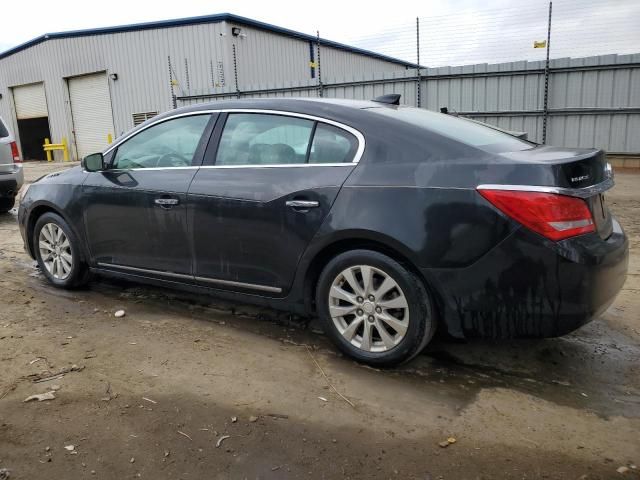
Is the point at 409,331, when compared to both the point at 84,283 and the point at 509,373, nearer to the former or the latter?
the point at 509,373

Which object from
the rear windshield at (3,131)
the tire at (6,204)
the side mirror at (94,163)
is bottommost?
the tire at (6,204)

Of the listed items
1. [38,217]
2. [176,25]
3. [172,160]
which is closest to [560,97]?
[172,160]

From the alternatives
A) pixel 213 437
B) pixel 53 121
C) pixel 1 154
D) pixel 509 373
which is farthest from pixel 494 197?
pixel 53 121

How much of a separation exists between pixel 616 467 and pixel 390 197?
1.65 meters

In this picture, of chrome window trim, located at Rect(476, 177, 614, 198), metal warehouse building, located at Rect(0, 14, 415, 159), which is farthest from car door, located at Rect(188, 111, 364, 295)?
metal warehouse building, located at Rect(0, 14, 415, 159)

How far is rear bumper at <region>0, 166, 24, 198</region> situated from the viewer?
28.5ft

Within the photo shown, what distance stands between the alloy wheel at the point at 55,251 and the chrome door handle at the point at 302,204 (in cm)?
236

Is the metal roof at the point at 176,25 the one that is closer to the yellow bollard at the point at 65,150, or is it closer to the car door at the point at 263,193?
the yellow bollard at the point at 65,150

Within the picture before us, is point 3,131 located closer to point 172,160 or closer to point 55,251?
point 55,251

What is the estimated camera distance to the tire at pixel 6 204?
369 inches

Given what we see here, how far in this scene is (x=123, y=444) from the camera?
8.48 feet

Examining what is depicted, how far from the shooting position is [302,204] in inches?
132

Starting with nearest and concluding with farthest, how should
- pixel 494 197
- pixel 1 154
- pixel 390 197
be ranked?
pixel 494 197
pixel 390 197
pixel 1 154

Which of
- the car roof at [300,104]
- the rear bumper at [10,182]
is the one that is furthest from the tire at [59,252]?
the rear bumper at [10,182]
